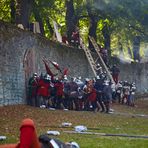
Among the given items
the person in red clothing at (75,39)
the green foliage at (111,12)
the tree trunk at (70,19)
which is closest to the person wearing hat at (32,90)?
the green foliage at (111,12)

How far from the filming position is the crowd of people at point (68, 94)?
19250mm

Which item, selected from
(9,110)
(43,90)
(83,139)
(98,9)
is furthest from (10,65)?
(98,9)

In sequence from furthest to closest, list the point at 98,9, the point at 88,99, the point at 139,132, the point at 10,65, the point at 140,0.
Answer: the point at 98,9 < the point at 140,0 < the point at 88,99 < the point at 10,65 < the point at 139,132

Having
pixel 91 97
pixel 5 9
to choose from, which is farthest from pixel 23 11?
pixel 5 9

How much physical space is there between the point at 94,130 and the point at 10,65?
7.46 metres

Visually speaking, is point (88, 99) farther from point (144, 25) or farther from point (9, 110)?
point (144, 25)

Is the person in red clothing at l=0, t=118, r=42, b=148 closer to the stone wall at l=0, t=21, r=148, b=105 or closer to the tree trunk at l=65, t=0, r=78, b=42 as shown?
the stone wall at l=0, t=21, r=148, b=105

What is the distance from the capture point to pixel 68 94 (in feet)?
64.8

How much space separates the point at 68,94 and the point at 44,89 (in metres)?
1.30

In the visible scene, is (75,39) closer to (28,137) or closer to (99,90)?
(99,90)

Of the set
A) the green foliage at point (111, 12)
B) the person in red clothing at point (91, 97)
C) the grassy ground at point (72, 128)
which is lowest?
the grassy ground at point (72, 128)

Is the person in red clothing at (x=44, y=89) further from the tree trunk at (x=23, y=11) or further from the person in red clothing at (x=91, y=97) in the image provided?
the tree trunk at (x=23, y=11)

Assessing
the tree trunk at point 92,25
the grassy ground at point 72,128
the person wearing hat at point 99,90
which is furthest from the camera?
the tree trunk at point 92,25

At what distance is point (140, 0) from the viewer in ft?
87.6
